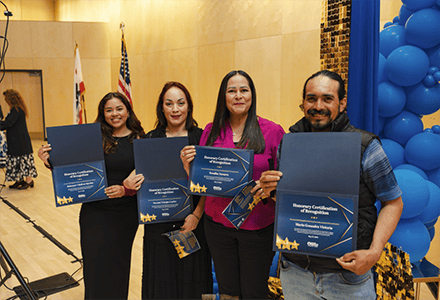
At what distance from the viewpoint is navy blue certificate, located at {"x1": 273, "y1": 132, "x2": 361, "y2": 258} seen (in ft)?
4.08

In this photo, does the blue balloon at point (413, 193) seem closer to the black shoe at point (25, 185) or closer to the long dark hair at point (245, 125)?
the long dark hair at point (245, 125)

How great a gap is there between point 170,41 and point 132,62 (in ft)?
6.64

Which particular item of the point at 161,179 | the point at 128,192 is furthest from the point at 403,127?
the point at 128,192

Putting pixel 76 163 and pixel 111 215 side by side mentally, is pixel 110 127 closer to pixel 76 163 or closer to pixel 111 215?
pixel 76 163

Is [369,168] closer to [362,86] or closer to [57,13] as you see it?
[362,86]

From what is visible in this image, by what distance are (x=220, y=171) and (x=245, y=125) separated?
0.30 meters

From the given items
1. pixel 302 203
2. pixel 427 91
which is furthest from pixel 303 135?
pixel 427 91

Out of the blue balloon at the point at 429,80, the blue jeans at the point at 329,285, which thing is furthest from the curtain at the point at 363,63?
the blue jeans at the point at 329,285

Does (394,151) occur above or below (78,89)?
below

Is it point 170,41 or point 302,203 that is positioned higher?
point 170,41

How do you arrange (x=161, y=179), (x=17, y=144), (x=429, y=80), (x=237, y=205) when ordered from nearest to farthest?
(x=237, y=205) → (x=161, y=179) → (x=429, y=80) → (x=17, y=144)

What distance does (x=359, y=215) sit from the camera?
1305mm

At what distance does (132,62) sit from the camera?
9484 millimetres

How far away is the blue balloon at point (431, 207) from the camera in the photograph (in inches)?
98.0
